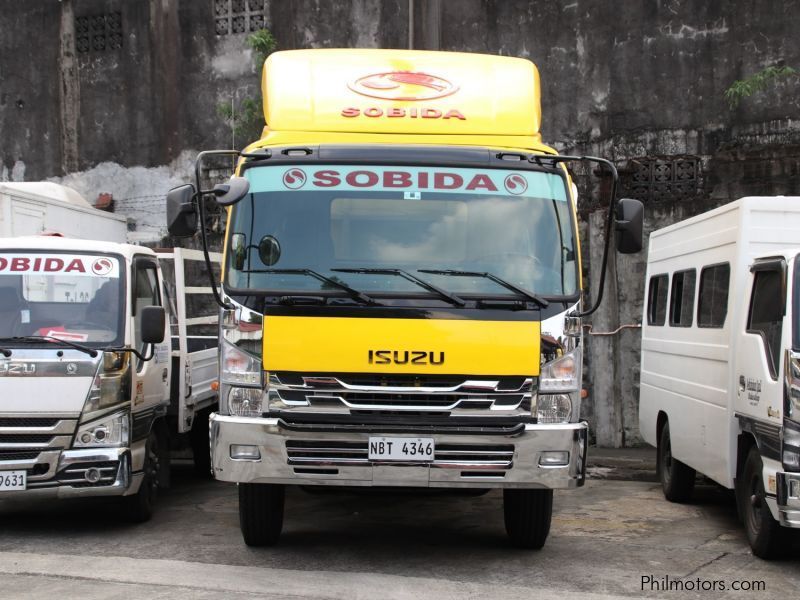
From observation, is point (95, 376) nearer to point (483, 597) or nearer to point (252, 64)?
point (483, 597)

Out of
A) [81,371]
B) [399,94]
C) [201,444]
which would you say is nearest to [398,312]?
[399,94]

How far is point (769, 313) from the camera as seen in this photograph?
24.1ft

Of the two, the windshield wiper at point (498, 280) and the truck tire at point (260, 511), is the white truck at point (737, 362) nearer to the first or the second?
the windshield wiper at point (498, 280)

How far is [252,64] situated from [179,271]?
6.03 metres

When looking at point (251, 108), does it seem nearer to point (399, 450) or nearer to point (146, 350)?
point (146, 350)

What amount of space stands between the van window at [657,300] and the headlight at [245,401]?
520 centimetres

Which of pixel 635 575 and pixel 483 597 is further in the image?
pixel 635 575

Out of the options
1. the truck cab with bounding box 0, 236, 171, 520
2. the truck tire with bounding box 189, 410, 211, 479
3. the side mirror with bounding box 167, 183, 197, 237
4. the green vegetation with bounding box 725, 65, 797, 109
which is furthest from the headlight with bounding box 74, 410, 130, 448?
the green vegetation with bounding box 725, 65, 797, 109

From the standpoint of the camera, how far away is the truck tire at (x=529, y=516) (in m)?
7.27

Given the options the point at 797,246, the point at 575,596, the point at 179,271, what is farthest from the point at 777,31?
the point at 575,596

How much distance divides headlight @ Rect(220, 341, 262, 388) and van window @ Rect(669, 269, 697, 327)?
446 centimetres

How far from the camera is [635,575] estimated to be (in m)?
6.84

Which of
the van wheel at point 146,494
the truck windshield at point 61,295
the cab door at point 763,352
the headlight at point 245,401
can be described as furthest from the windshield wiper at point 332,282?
the cab door at point 763,352

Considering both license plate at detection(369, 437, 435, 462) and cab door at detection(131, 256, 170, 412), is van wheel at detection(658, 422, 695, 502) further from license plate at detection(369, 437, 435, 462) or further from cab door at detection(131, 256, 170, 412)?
cab door at detection(131, 256, 170, 412)
